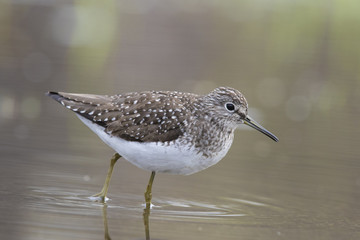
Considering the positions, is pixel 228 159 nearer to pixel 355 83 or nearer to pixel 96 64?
pixel 96 64

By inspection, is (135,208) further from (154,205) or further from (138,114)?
(138,114)

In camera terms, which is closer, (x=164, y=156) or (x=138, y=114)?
(x=164, y=156)

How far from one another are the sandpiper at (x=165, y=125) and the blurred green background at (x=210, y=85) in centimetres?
73

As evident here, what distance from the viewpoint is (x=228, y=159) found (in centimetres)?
1056

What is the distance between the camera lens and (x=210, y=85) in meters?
16.2

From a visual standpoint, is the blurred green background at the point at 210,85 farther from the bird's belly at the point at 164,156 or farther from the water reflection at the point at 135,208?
the bird's belly at the point at 164,156

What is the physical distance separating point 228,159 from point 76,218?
3.66 m

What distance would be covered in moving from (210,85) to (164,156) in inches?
325

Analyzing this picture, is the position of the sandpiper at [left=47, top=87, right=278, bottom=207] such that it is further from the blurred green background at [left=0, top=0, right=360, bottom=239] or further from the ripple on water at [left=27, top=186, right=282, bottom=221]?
the blurred green background at [left=0, top=0, right=360, bottom=239]

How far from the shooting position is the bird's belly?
8055mm

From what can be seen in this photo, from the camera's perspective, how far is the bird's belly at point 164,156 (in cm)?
805

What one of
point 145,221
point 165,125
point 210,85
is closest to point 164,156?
point 165,125

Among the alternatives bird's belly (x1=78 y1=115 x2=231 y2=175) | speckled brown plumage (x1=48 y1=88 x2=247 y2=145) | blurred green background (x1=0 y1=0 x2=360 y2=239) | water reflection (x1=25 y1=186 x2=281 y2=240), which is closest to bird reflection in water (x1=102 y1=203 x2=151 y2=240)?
water reflection (x1=25 y1=186 x2=281 y2=240)

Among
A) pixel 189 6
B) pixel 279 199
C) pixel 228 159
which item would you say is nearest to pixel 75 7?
pixel 189 6
